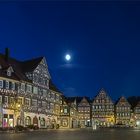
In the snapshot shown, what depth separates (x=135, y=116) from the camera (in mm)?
151875

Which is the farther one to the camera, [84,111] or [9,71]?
[84,111]

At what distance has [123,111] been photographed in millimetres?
150000

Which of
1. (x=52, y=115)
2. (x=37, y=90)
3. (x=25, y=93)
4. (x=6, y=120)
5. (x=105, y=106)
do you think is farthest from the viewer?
(x=105, y=106)

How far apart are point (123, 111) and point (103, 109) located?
27.1ft

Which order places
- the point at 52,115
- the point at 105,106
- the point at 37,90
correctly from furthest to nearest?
the point at 105,106
the point at 52,115
the point at 37,90

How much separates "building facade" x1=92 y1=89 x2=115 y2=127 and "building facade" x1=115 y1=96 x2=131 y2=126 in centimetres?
223

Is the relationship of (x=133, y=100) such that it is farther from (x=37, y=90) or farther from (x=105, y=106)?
(x=37, y=90)

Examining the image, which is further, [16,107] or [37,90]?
[37,90]

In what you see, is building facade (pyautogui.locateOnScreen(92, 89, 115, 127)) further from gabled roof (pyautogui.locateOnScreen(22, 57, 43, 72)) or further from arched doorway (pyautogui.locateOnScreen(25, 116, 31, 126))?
arched doorway (pyautogui.locateOnScreen(25, 116, 31, 126))

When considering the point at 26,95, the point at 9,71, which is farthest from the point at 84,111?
the point at 9,71

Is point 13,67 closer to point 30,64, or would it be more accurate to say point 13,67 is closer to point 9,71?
point 9,71

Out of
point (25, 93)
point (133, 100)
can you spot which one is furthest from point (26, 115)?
point (133, 100)

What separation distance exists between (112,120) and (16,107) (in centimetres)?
8684

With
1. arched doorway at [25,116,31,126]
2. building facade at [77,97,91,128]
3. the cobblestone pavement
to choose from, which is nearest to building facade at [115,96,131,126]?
building facade at [77,97,91,128]
